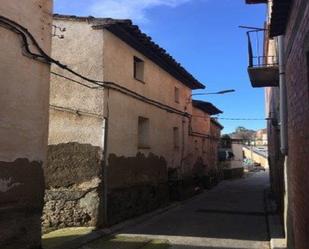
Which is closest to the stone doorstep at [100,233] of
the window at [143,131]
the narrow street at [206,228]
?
the narrow street at [206,228]

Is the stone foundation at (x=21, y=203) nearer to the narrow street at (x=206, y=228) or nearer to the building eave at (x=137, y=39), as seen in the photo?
the narrow street at (x=206, y=228)

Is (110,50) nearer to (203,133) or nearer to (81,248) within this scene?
(81,248)

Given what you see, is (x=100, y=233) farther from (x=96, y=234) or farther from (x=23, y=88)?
(x=23, y=88)

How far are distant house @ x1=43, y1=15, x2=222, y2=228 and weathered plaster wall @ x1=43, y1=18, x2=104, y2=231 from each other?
24 millimetres

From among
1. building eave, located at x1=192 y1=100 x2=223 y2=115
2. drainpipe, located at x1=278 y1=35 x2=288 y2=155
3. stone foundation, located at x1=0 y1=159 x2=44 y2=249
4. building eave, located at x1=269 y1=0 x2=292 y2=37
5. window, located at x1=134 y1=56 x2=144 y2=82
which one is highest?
building eave, located at x1=192 y1=100 x2=223 y2=115

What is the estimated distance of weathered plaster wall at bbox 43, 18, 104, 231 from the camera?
39.5 ft

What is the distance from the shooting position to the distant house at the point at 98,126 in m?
12.2

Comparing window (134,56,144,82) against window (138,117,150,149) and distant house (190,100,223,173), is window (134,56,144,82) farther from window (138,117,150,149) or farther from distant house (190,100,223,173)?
distant house (190,100,223,173)

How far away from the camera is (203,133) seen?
2683 cm

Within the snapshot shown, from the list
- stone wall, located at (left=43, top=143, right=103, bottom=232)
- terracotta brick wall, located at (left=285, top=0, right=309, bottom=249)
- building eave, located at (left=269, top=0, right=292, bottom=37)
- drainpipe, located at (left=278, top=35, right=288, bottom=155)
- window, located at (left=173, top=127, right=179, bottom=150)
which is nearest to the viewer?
terracotta brick wall, located at (left=285, top=0, right=309, bottom=249)

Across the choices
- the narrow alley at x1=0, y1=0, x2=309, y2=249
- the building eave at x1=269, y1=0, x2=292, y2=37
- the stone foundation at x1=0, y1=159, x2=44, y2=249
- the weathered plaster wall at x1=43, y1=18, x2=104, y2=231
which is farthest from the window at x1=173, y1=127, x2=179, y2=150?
the building eave at x1=269, y1=0, x2=292, y2=37

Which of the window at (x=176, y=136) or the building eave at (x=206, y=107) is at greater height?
the building eave at (x=206, y=107)

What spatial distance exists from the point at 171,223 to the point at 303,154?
27.1 feet

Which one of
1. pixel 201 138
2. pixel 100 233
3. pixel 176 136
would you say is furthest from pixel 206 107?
pixel 100 233
